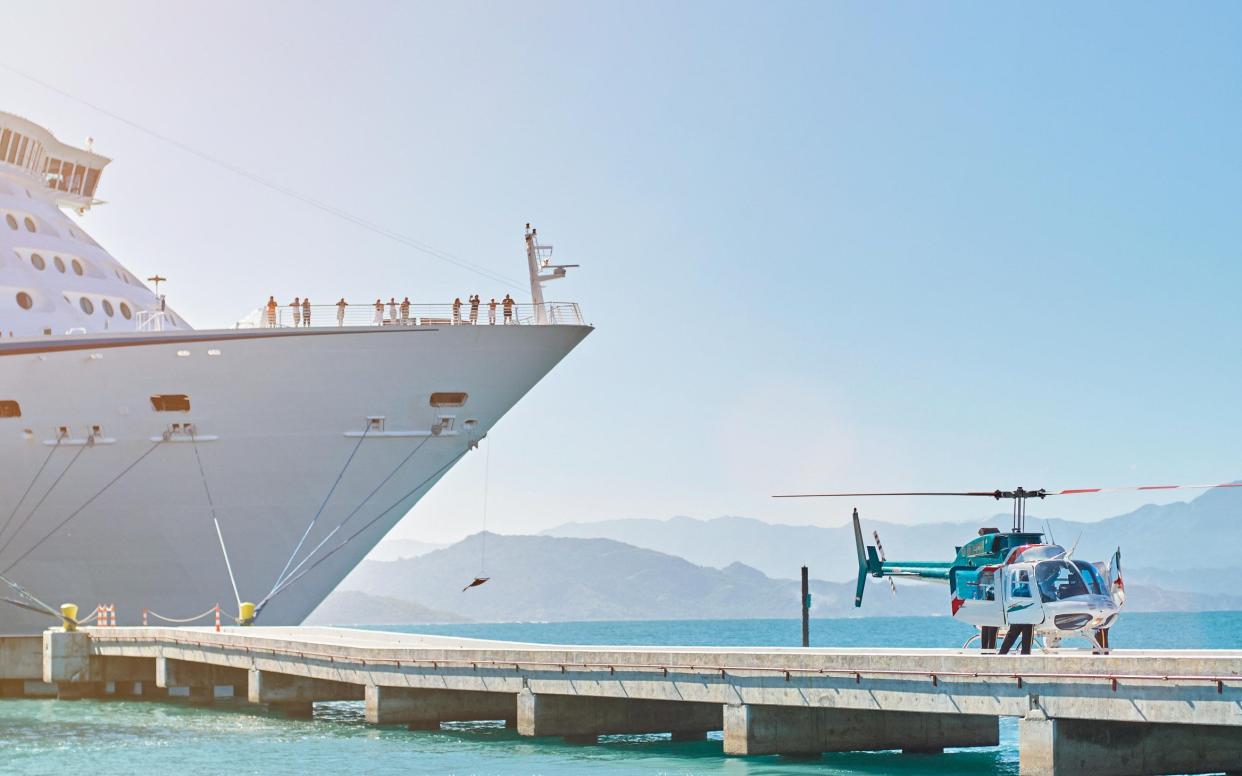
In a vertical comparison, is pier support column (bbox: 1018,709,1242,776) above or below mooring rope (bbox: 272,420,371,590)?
below

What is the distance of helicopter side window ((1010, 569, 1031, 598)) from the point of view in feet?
66.5

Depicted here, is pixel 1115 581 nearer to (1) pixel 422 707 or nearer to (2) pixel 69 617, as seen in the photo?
(1) pixel 422 707

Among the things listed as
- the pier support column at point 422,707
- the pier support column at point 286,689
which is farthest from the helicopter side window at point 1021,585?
the pier support column at point 286,689

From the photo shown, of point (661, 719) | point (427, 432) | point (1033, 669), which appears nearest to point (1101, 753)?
point (1033, 669)

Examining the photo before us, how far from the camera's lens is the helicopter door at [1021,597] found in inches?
793

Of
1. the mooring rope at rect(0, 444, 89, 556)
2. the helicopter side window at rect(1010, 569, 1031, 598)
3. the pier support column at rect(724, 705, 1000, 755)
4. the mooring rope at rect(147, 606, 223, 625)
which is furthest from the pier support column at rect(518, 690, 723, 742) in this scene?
the mooring rope at rect(0, 444, 89, 556)

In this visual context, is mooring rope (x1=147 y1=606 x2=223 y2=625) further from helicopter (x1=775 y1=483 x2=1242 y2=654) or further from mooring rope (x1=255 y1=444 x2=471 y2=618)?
helicopter (x1=775 y1=483 x2=1242 y2=654)

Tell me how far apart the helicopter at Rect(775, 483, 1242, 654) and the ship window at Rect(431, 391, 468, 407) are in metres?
16.8

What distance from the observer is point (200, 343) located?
112 ft

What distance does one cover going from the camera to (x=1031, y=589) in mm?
20203

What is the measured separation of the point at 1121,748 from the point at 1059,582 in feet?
7.66

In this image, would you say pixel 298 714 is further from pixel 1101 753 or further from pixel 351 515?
pixel 1101 753

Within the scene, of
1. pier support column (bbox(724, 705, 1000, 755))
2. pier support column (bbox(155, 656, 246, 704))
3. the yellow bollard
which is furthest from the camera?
the yellow bollard

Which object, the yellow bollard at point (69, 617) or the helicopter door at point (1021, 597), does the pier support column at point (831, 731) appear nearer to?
the helicopter door at point (1021, 597)
